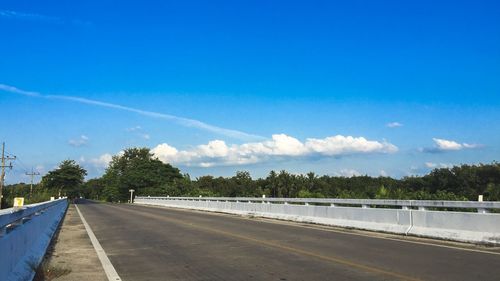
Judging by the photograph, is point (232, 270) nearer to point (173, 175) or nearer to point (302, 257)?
point (302, 257)

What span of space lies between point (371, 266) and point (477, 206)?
5410 millimetres

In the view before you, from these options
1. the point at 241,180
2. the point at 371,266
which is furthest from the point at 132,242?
the point at 241,180

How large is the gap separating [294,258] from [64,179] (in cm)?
10823

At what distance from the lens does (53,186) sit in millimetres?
111562

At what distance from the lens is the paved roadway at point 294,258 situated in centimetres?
898

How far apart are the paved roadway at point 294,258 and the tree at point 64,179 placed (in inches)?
3974

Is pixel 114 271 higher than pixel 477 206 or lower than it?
lower

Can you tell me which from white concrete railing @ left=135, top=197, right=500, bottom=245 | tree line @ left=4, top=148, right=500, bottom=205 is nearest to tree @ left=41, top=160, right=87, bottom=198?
tree line @ left=4, top=148, right=500, bottom=205

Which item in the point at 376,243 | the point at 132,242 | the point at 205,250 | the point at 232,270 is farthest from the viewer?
the point at 132,242

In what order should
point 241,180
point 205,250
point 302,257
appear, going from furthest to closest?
point 241,180
point 205,250
point 302,257

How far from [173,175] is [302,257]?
104863mm

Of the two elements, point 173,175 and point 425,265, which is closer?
point 425,265

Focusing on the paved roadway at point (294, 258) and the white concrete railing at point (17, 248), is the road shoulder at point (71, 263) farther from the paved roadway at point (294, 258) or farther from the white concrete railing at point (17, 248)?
the paved roadway at point (294, 258)

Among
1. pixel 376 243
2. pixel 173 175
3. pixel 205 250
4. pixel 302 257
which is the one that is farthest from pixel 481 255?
pixel 173 175
